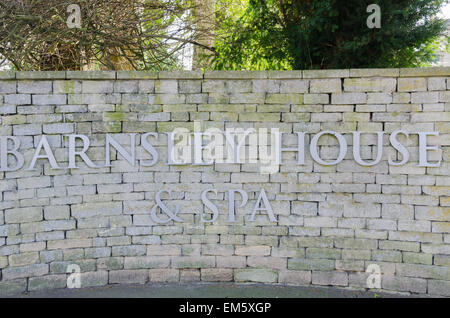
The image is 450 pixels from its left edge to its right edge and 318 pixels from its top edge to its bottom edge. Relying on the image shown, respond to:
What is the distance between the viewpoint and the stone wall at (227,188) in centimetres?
371

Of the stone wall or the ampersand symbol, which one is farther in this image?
the ampersand symbol

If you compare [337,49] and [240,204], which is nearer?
[240,204]

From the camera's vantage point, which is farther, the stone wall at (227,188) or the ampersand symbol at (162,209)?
the ampersand symbol at (162,209)

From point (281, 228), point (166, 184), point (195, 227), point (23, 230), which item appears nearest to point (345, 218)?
point (281, 228)

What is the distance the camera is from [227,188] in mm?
3898

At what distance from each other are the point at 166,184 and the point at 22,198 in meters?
1.59

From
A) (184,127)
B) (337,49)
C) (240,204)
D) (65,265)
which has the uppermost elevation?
(337,49)

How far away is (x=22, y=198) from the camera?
376 cm

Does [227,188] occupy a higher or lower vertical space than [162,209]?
higher

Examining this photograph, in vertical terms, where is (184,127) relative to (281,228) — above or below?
above

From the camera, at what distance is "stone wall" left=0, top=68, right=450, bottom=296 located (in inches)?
146

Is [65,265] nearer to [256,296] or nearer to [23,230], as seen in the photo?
[23,230]
